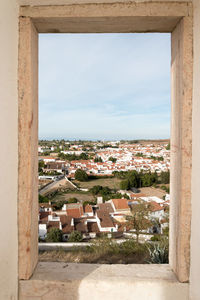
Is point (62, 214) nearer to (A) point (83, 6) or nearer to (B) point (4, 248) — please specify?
(B) point (4, 248)

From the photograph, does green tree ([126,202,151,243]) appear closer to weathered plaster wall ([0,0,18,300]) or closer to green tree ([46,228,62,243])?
green tree ([46,228,62,243])

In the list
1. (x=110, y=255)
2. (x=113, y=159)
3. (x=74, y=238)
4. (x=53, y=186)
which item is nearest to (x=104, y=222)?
(x=74, y=238)

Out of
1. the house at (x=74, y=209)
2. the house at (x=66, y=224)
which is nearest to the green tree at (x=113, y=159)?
the house at (x=74, y=209)

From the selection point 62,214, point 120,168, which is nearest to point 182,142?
point 62,214

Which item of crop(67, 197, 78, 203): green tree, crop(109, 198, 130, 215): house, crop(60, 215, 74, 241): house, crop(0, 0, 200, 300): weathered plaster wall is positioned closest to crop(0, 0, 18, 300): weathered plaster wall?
crop(0, 0, 200, 300): weathered plaster wall

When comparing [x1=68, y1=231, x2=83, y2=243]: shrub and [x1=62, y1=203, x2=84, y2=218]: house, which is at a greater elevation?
[x1=62, y1=203, x2=84, y2=218]: house

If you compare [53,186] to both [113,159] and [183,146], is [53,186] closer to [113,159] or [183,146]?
[113,159]
